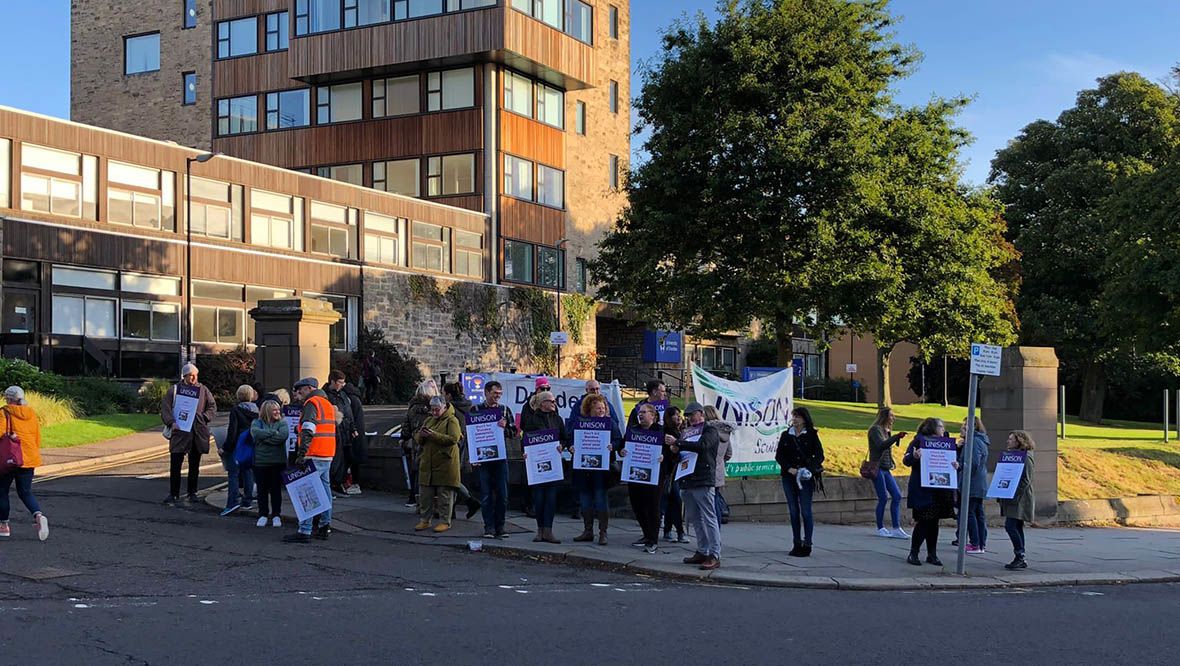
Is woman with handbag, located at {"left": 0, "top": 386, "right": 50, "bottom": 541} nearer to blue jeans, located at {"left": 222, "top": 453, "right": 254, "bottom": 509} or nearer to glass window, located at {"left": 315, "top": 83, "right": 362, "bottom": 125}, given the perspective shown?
blue jeans, located at {"left": 222, "top": 453, "right": 254, "bottom": 509}

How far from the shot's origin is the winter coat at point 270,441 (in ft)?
46.0

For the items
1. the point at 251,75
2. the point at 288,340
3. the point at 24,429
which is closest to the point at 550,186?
the point at 251,75

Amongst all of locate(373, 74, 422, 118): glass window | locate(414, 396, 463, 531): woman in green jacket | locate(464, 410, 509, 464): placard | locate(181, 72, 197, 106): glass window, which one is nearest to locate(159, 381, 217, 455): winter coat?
locate(414, 396, 463, 531): woman in green jacket

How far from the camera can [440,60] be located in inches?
1882

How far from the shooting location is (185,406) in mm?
15789

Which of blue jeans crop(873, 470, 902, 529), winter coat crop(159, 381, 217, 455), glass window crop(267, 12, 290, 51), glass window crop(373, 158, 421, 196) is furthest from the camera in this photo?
glass window crop(267, 12, 290, 51)

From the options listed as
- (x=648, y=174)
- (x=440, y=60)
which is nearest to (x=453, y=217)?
(x=440, y=60)

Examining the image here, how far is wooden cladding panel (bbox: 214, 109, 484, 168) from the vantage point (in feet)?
159

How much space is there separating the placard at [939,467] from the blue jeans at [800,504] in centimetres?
135

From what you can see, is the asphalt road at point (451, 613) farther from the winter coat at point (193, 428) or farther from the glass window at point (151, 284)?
the glass window at point (151, 284)

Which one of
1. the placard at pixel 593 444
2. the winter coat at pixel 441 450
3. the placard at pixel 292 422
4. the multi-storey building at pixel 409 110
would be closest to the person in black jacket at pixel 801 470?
the placard at pixel 593 444

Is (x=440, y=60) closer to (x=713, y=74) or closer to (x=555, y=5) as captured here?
(x=555, y=5)

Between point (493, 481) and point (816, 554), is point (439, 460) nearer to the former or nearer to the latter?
point (493, 481)

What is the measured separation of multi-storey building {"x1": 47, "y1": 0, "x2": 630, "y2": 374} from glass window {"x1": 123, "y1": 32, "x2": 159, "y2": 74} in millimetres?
87
